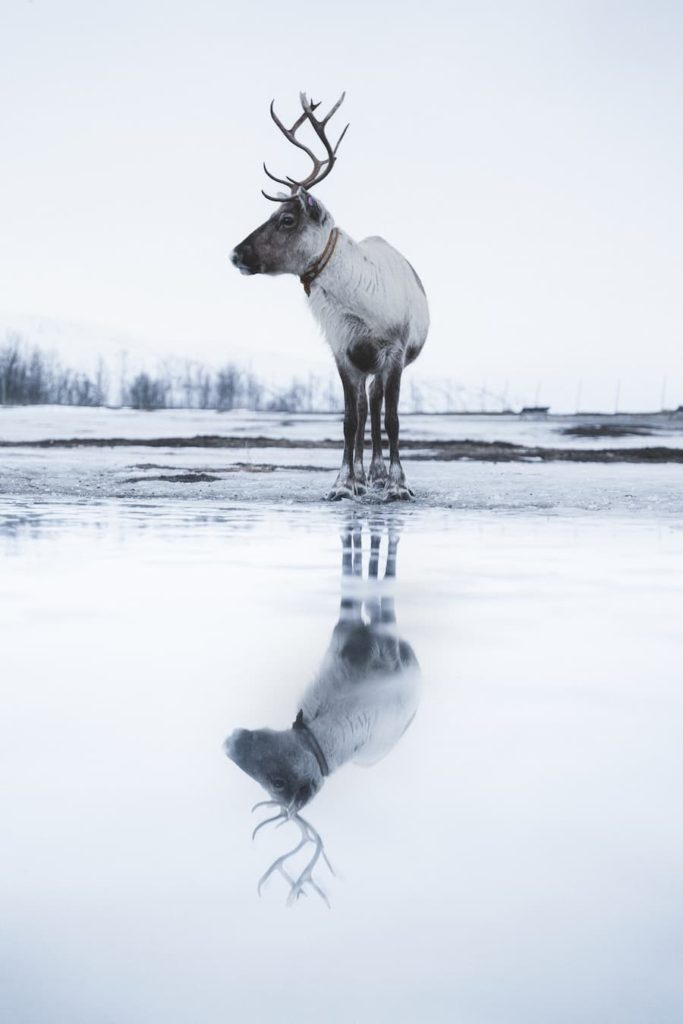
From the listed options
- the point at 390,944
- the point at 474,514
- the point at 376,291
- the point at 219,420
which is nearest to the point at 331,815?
the point at 390,944

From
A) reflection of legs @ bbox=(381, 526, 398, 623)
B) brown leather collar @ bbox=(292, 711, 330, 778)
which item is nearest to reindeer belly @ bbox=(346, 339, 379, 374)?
reflection of legs @ bbox=(381, 526, 398, 623)

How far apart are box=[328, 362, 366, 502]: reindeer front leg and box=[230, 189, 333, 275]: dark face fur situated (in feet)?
3.01

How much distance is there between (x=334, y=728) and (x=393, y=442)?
7108 mm

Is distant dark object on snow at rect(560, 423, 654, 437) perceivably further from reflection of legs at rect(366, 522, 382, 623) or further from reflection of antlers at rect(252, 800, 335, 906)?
reflection of antlers at rect(252, 800, 335, 906)

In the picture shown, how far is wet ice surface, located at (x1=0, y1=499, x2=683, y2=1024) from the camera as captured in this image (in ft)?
3.61

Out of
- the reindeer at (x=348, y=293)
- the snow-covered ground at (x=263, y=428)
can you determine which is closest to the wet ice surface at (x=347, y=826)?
the reindeer at (x=348, y=293)

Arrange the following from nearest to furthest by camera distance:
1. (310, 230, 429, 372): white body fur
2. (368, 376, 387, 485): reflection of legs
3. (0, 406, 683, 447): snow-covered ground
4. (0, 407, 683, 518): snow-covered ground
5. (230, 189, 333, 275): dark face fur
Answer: (0, 407, 683, 518): snow-covered ground, (230, 189, 333, 275): dark face fur, (310, 230, 429, 372): white body fur, (368, 376, 387, 485): reflection of legs, (0, 406, 683, 447): snow-covered ground

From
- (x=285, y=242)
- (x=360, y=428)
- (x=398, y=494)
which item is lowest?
(x=398, y=494)

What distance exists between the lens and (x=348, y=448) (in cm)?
879

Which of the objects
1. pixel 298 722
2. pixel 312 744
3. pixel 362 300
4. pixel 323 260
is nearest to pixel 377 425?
pixel 362 300

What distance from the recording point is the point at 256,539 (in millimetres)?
5488

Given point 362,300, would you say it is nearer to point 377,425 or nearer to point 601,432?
point 377,425

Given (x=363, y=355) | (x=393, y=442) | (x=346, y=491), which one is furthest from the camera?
(x=363, y=355)

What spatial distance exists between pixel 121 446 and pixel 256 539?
1501 cm
